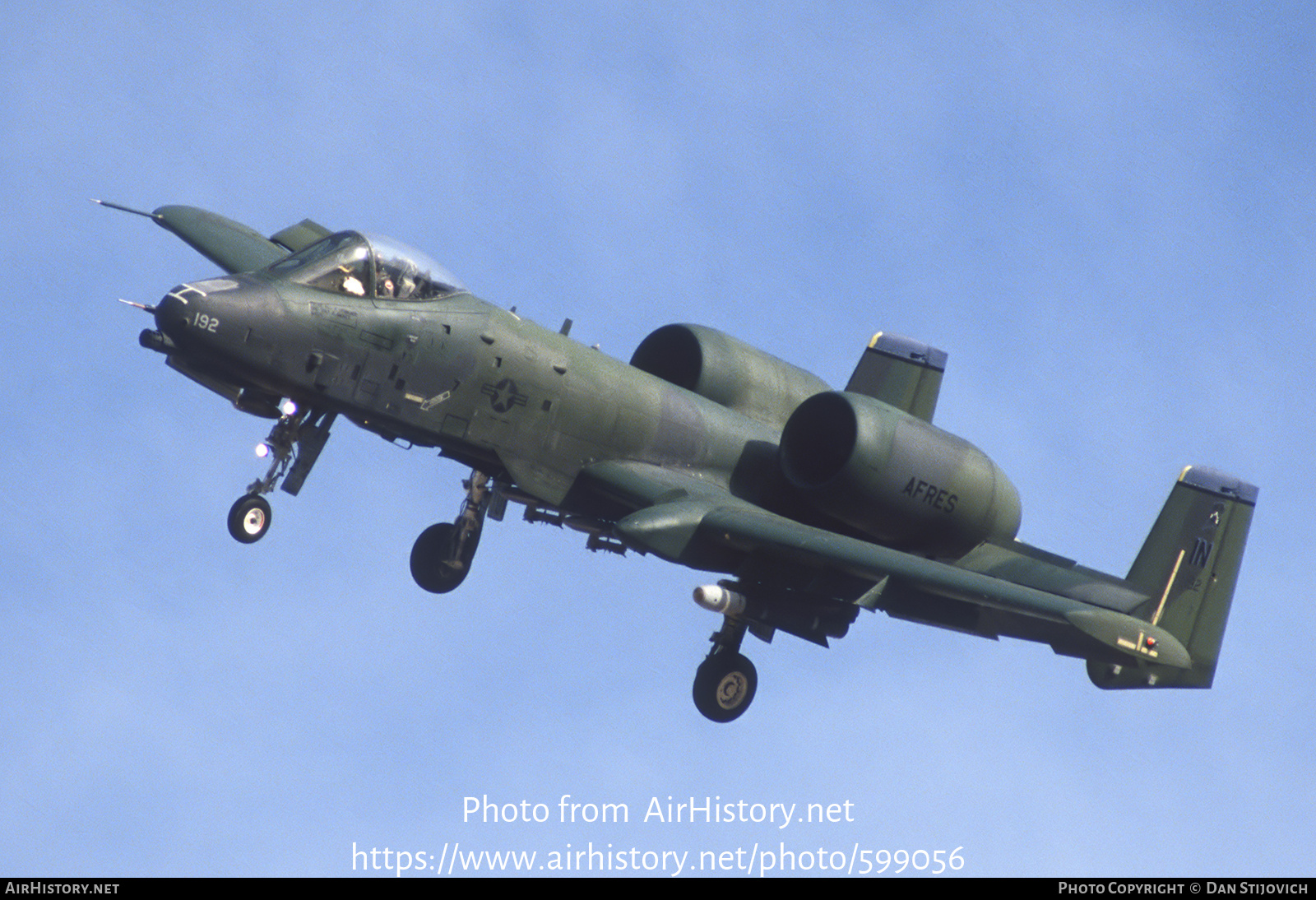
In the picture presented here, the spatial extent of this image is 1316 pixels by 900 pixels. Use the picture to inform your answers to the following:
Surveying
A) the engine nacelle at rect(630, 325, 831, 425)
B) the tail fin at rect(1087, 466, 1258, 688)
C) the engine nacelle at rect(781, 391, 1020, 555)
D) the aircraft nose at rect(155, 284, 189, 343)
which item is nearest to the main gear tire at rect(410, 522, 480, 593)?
the engine nacelle at rect(630, 325, 831, 425)

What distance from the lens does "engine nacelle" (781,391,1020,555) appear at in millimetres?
20484

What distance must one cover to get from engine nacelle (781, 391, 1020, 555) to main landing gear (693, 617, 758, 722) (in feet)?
6.68

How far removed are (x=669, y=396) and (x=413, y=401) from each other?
3.54 meters

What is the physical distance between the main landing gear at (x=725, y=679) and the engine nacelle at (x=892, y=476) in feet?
6.68

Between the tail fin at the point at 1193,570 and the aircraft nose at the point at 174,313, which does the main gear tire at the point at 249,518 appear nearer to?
the aircraft nose at the point at 174,313

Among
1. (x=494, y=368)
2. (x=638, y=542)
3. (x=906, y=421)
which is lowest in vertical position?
(x=638, y=542)

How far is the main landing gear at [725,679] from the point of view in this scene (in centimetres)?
2119

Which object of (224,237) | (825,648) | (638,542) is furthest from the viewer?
(224,237)

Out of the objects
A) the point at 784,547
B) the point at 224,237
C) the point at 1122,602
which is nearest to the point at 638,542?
the point at 784,547

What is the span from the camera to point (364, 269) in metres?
19.1

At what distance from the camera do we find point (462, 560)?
21.4 metres

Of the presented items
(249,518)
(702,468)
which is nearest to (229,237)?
(249,518)
